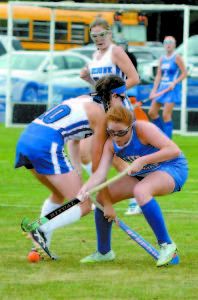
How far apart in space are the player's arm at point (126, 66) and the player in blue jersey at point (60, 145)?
5.70ft

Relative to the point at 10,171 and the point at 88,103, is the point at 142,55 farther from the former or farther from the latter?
the point at 88,103

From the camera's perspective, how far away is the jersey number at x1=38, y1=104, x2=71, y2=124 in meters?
6.11

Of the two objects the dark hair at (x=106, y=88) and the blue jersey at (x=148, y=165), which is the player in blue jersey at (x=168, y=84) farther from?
the blue jersey at (x=148, y=165)

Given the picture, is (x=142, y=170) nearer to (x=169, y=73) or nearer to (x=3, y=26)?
(x=169, y=73)

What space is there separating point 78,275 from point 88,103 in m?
1.26

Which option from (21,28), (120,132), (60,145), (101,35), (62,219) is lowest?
(21,28)

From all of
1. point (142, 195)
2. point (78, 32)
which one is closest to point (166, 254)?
point (142, 195)

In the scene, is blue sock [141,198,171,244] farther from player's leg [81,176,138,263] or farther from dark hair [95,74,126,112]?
dark hair [95,74,126,112]

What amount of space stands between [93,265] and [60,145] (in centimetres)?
88

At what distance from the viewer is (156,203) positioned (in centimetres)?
593

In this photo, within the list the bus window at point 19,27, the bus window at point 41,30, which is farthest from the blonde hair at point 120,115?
the bus window at point 19,27

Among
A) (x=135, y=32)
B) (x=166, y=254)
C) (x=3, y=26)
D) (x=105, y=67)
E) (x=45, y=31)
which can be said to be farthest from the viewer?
(x=135, y=32)

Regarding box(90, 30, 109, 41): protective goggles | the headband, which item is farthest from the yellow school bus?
the headband

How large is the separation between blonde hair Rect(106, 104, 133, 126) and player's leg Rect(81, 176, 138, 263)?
0.54 meters
